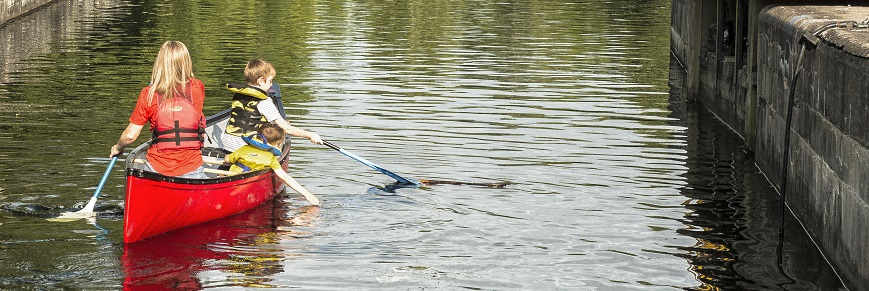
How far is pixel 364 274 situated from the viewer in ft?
37.9

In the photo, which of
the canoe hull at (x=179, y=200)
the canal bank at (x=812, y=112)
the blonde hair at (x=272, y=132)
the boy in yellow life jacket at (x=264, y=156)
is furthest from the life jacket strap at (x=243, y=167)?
the canal bank at (x=812, y=112)

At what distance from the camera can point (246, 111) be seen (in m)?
14.5

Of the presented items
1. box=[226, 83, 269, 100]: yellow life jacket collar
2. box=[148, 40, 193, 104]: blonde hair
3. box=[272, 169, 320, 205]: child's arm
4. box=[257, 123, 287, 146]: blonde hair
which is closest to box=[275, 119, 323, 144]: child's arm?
box=[257, 123, 287, 146]: blonde hair

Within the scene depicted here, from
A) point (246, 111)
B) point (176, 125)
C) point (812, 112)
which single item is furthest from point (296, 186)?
point (812, 112)

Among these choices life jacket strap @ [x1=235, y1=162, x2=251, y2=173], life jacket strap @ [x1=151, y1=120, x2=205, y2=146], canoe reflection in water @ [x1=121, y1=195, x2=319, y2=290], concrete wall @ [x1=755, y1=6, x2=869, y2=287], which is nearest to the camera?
concrete wall @ [x1=755, y1=6, x2=869, y2=287]

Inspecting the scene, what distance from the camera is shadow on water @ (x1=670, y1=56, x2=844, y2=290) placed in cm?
1168

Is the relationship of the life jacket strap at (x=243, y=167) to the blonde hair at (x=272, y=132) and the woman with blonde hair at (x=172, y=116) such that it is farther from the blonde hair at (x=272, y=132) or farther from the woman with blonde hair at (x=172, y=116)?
the woman with blonde hair at (x=172, y=116)

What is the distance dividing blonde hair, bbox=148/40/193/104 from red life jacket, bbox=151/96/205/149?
0.40 ft

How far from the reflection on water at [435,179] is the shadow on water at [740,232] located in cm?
4

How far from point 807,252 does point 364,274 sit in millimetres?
4155

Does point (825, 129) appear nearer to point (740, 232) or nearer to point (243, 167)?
point (740, 232)

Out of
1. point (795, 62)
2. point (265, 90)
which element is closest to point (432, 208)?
point (265, 90)

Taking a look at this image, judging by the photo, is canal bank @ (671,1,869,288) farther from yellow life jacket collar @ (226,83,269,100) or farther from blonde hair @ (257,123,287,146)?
yellow life jacket collar @ (226,83,269,100)

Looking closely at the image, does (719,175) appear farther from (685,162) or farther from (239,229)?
(239,229)
